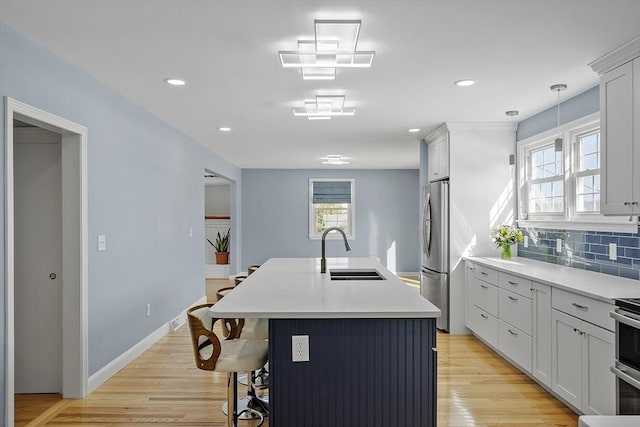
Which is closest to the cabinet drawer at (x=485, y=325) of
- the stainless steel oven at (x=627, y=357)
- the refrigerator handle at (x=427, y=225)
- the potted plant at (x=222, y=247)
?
the refrigerator handle at (x=427, y=225)

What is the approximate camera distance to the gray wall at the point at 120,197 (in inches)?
107

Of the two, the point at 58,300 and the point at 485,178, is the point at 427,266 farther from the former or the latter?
A: the point at 58,300

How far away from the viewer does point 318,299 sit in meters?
2.43

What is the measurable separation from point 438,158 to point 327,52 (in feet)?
10.5

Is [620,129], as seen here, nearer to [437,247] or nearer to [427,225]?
[437,247]

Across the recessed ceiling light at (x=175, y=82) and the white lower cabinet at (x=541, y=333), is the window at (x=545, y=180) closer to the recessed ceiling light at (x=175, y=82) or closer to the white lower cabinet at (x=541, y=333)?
the white lower cabinet at (x=541, y=333)

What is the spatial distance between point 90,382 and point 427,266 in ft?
12.5

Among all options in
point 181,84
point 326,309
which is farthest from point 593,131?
point 181,84

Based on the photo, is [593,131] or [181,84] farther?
[593,131]

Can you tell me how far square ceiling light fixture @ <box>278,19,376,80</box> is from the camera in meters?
2.43

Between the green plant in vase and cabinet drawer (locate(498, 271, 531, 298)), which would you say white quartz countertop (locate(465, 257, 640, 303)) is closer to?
cabinet drawer (locate(498, 271, 531, 298))

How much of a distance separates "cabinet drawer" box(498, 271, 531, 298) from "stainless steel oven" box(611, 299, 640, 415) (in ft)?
3.43

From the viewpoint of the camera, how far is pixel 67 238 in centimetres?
318

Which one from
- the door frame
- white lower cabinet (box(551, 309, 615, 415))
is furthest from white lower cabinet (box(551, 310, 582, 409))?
the door frame
